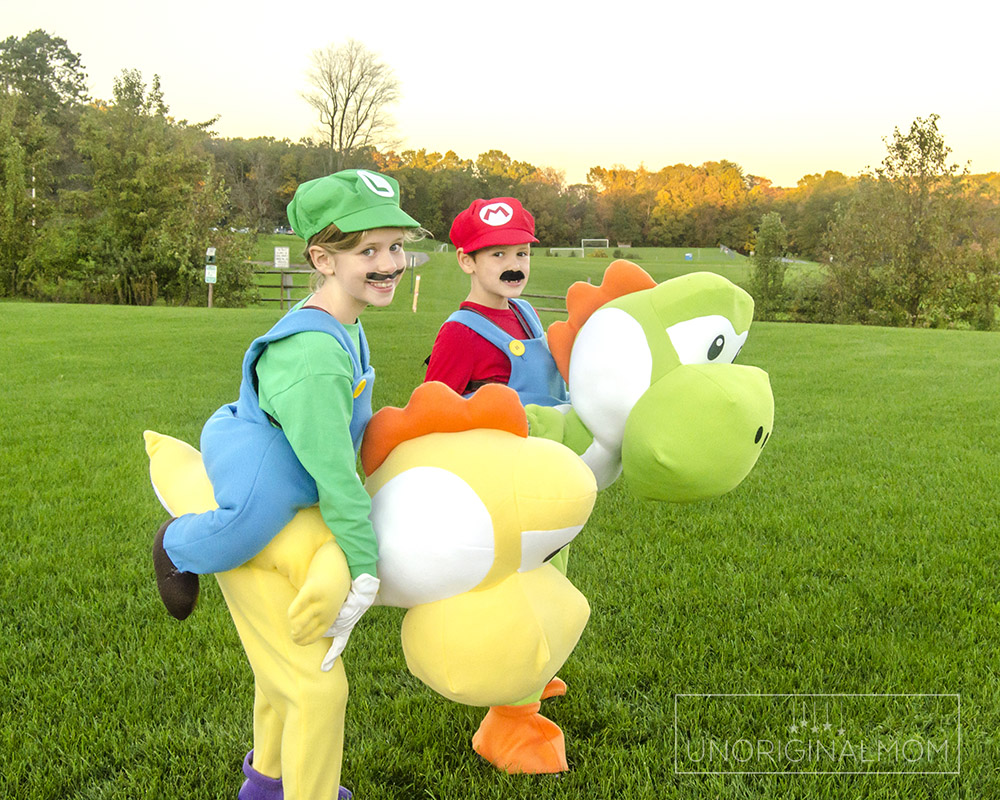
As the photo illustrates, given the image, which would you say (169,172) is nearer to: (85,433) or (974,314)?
(85,433)

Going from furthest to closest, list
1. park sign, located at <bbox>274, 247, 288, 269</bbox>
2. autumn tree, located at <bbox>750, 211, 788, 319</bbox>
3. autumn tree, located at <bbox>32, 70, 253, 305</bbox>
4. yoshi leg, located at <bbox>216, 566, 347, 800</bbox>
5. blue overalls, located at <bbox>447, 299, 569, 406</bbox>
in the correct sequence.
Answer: autumn tree, located at <bbox>750, 211, 788, 319</bbox> → autumn tree, located at <bbox>32, 70, 253, 305</bbox> → park sign, located at <bbox>274, 247, 288, 269</bbox> → blue overalls, located at <bbox>447, 299, 569, 406</bbox> → yoshi leg, located at <bbox>216, 566, 347, 800</bbox>

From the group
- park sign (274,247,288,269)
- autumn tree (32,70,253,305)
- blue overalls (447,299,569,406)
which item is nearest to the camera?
blue overalls (447,299,569,406)

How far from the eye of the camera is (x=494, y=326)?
2.69 metres

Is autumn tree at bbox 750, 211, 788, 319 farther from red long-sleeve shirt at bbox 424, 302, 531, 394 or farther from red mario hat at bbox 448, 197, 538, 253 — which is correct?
red long-sleeve shirt at bbox 424, 302, 531, 394

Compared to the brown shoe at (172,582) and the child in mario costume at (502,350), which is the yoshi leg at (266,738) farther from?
the child in mario costume at (502,350)

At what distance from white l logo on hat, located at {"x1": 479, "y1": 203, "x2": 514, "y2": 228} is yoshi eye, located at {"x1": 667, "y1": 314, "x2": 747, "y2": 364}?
0.71m

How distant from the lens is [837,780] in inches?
106

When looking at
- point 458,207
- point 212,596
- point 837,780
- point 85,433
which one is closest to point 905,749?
point 837,780

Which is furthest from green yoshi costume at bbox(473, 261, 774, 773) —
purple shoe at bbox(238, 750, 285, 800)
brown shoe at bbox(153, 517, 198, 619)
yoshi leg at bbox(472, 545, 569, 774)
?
purple shoe at bbox(238, 750, 285, 800)

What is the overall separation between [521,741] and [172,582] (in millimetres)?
1301

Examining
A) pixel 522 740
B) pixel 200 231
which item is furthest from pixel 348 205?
pixel 200 231

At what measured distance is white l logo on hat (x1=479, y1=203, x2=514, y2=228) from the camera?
2725 millimetres

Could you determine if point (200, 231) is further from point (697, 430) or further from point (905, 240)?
point (697, 430)

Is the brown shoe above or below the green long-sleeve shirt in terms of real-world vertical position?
below
